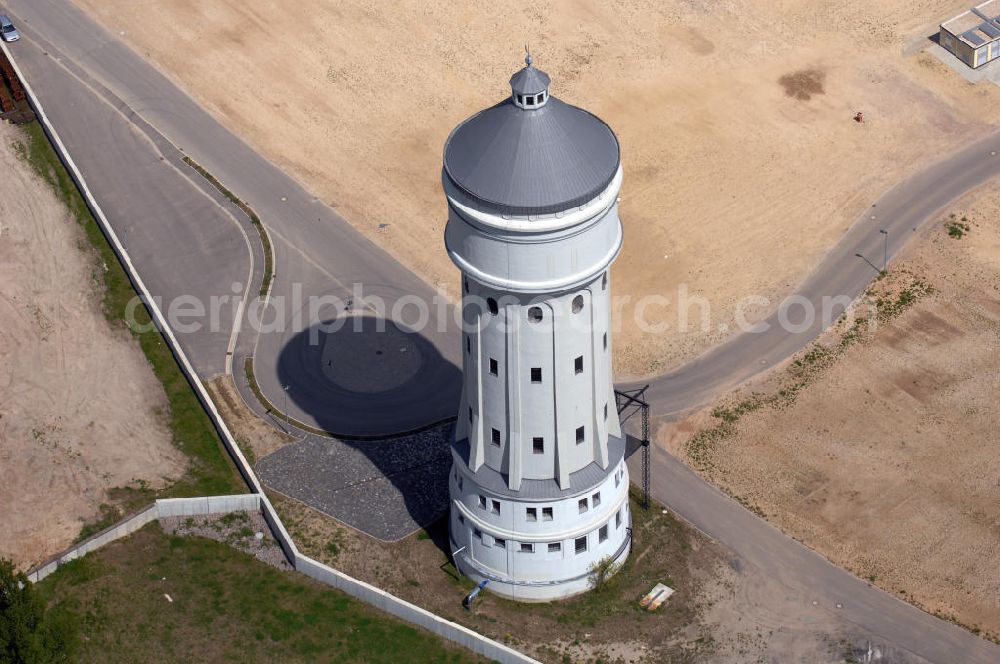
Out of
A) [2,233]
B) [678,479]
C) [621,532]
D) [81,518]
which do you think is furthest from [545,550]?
[2,233]

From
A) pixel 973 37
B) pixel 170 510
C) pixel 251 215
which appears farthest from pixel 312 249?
pixel 973 37

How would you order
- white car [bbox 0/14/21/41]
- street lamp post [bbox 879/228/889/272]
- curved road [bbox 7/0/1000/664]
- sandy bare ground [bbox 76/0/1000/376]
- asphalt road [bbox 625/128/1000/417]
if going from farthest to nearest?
white car [bbox 0/14/21/41] → sandy bare ground [bbox 76/0/1000/376] → street lamp post [bbox 879/228/889/272] → asphalt road [bbox 625/128/1000/417] → curved road [bbox 7/0/1000/664]

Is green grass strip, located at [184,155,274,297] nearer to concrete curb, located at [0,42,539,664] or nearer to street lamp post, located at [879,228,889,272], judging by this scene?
concrete curb, located at [0,42,539,664]

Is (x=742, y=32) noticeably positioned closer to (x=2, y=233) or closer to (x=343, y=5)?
(x=343, y=5)

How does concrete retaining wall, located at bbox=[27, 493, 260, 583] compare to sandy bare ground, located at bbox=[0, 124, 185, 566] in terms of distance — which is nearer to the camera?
concrete retaining wall, located at bbox=[27, 493, 260, 583]

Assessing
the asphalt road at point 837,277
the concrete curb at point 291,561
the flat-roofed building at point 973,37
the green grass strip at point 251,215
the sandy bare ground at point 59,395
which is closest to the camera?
the concrete curb at point 291,561

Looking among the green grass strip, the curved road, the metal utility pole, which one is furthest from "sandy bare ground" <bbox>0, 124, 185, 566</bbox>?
the metal utility pole

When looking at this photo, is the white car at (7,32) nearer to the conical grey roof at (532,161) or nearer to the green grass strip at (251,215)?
the green grass strip at (251,215)

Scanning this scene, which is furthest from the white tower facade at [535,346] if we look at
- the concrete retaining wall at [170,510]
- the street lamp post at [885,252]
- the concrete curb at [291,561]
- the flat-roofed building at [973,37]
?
the flat-roofed building at [973,37]
